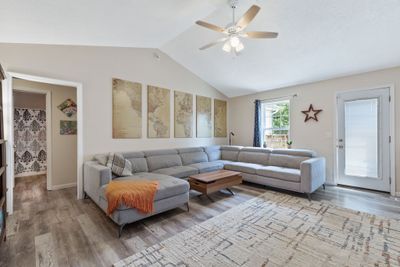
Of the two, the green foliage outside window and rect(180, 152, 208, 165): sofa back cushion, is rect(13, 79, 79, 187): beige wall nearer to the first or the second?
rect(180, 152, 208, 165): sofa back cushion

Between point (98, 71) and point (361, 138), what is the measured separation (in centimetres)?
552

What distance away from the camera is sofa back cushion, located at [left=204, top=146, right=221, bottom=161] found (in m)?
5.19

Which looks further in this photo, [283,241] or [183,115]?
[183,115]

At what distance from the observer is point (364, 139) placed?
3.84 m

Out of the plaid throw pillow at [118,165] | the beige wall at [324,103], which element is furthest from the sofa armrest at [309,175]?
the plaid throw pillow at [118,165]

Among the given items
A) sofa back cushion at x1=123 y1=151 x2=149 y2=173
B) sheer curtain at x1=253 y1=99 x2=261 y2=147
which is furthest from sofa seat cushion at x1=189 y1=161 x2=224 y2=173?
sheer curtain at x1=253 y1=99 x2=261 y2=147

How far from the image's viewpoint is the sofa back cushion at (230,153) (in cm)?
521

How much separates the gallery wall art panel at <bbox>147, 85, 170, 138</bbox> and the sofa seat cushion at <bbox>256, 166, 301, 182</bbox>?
7.97ft

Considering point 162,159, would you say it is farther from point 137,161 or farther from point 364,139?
point 364,139

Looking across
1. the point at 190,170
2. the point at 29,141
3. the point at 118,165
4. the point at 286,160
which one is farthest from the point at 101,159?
the point at 286,160

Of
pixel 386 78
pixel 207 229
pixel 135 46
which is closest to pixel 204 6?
pixel 135 46

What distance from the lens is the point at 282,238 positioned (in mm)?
2127

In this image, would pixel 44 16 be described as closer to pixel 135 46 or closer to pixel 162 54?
pixel 135 46

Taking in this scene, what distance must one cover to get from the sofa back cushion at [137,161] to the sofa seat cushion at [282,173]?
242 cm
